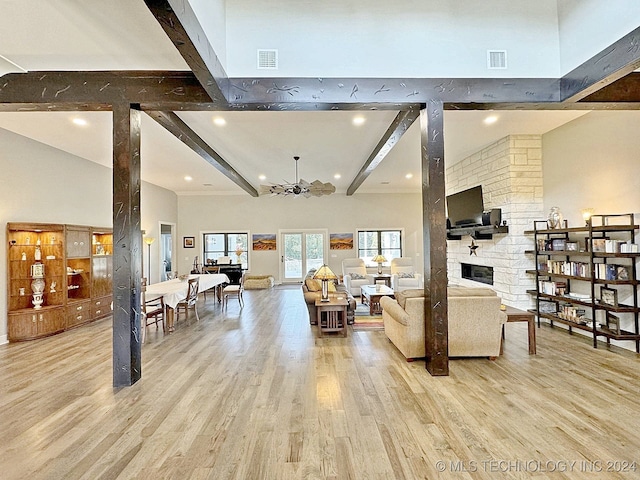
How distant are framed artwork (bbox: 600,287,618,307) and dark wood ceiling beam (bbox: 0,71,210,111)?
5581mm

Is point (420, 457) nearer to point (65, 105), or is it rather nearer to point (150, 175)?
point (65, 105)

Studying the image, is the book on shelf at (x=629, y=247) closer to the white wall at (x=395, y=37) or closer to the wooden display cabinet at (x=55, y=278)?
the white wall at (x=395, y=37)

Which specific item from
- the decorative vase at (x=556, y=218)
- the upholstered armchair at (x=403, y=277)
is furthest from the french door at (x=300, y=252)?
the decorative vase at (x=556, y=218)

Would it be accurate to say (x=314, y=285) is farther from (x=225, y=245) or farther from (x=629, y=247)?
(x=225, y=245)

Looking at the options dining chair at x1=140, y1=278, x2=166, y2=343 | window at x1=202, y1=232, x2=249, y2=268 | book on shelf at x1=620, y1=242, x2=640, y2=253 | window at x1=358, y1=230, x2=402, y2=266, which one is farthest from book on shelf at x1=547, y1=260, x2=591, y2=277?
window at x1=202, y1=232, x2=249, y2=268

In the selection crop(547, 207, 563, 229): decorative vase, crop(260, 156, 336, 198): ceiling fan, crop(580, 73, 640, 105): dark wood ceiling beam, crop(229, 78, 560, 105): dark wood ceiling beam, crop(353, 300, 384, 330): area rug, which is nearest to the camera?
crop(229, 78, 560, 105): dark wood ceiling beam

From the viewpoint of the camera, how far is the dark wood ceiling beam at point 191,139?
185 inches

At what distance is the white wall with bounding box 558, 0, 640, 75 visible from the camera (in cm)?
315

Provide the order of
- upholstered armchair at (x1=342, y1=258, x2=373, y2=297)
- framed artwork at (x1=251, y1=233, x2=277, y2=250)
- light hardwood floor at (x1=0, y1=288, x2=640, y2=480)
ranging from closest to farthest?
light hardwood floor at (x1=0, y1=288, x2=640, y2=480)
upholstered armchair at (x1=342, y1=258, x2=373, y2=297)
framed artwork at (x1=251, y1=233, x2=277, y2=250)

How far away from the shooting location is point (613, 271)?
4.49 meters

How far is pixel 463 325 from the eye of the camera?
13.5ft

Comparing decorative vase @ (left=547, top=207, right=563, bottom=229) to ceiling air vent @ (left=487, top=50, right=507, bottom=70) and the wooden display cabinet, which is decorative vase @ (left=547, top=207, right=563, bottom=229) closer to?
ceiling air vent @ (left=487, top=50, right=507, bottom=70)

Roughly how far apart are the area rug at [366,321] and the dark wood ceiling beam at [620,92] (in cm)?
419

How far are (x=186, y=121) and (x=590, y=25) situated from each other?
510cm
